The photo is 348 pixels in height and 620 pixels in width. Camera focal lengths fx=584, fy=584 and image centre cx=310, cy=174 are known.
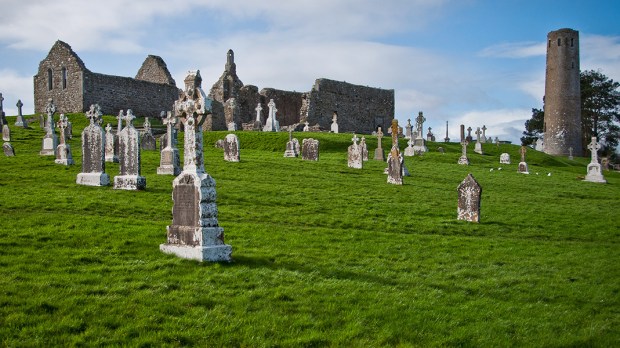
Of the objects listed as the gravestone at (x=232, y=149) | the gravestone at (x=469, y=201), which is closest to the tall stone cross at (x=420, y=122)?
the gravestone at (x=232, y=149)

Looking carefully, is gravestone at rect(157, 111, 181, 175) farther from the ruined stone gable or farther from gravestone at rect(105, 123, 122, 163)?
the ruined stone gable

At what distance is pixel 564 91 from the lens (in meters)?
59.6

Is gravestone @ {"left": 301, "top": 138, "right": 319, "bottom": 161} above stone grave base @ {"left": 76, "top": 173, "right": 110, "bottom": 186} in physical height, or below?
above

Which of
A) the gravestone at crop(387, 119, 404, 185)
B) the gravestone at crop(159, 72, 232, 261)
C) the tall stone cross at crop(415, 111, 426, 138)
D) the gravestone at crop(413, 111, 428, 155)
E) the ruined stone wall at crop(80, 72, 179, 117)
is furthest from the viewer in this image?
the ruined stone wall at crop(80, 72, 179, 117)

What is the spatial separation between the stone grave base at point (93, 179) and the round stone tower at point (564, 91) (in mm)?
54089

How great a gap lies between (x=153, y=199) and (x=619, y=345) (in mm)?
10073

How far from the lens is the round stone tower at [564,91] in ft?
195

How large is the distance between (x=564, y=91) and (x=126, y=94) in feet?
140

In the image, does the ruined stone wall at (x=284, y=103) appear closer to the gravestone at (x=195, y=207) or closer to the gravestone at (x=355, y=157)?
the gravestone at (x=355, y=157)

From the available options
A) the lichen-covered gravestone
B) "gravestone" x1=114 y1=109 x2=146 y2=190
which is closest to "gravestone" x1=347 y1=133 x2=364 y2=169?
the lichen-covered gravestone

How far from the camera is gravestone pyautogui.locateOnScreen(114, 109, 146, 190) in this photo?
1488 cm

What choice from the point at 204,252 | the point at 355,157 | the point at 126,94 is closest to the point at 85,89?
the point at 126,94

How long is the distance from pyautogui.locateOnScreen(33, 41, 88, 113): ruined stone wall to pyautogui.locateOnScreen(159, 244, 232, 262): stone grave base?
40.4m

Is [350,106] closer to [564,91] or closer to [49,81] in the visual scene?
[564,91]
